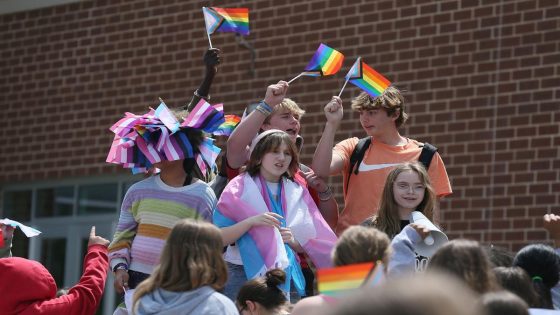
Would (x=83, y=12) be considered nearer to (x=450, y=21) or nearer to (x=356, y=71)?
(x=450, y=21)

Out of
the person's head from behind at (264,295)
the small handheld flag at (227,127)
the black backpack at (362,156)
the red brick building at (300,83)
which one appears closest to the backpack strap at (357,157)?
the black backpack at (362,156)

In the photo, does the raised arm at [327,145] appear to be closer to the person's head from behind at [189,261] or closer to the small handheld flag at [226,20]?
the small handheld flag at [226,20]

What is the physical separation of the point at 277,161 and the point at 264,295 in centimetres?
75

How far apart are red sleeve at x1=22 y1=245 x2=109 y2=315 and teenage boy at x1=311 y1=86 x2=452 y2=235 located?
1.32m

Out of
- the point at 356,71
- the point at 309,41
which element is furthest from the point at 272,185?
the point at 309,41

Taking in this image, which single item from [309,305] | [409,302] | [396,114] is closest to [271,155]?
[396,114]

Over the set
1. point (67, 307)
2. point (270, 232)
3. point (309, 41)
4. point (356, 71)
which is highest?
point (309, 41)

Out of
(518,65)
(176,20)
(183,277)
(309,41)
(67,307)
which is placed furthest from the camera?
(176,20)

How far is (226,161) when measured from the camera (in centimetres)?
600

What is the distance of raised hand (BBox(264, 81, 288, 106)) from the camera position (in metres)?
5.84

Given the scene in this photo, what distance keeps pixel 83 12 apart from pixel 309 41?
119 inches

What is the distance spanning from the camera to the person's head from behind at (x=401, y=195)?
212 inches

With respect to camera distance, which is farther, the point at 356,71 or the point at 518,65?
the point at 518,65

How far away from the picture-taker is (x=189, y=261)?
4301mm
